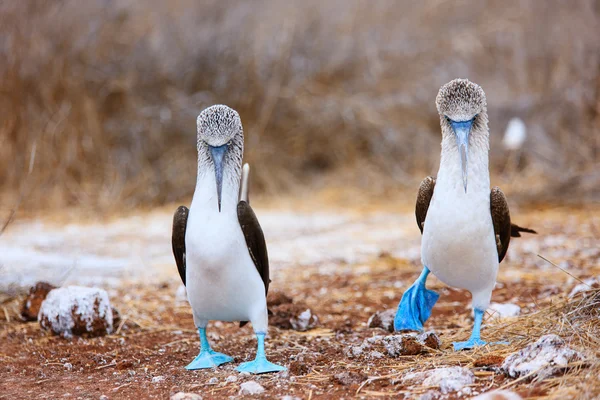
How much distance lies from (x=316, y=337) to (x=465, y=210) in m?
1.21

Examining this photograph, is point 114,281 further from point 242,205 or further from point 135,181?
point 135,181

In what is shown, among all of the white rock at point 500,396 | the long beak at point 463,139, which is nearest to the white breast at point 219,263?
the long beak at point 463,139

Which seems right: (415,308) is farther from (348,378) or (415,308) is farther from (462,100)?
(462,100)

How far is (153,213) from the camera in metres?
8.80

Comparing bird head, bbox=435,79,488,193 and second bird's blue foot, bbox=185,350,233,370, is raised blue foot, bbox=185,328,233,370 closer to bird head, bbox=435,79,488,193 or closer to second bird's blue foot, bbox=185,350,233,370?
second bird's blue foot, bbox=185,350,233,370

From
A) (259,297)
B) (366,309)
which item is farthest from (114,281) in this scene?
(259,297)

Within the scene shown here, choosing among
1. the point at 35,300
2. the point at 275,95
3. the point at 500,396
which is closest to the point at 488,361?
the point at 500,396

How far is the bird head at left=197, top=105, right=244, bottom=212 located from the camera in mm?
3230

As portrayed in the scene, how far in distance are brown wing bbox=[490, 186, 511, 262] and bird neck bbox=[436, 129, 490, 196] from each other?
50 mm

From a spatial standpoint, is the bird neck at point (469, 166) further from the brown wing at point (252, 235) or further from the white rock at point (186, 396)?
the white rock at point (186, 396)

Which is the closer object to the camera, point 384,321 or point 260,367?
point 260,367

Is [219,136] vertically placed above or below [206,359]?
above

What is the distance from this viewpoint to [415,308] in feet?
12.2

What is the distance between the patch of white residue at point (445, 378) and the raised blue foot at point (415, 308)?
0.83m
